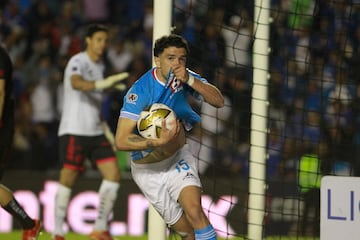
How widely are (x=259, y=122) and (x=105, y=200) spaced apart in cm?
182

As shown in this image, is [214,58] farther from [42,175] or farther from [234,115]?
Result: [42,175]

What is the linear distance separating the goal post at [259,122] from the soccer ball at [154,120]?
7.15 ft

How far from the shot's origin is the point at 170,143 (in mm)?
8539

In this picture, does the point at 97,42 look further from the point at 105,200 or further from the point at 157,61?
the point at 157,61

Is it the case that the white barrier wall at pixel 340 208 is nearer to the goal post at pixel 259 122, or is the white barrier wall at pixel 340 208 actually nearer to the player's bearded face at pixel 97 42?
the goal post at pixel 259 122

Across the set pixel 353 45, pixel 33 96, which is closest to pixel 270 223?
pixel 353 45

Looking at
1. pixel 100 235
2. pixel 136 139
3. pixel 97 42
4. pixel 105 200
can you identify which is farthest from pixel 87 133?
pixel 136 139

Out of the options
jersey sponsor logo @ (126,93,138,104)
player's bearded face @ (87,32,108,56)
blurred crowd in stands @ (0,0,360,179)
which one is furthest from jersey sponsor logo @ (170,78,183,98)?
player's bearded face @ (87,32,108,56)

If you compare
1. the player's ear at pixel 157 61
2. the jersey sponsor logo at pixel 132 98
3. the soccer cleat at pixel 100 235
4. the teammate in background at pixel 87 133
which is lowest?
the soccer cleat at pixel 100 235

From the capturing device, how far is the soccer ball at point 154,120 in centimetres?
819

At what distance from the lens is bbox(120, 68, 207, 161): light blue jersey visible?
329 inches

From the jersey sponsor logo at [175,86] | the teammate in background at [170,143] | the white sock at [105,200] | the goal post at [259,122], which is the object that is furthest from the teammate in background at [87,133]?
the jersey sponsor logo at [175,86]

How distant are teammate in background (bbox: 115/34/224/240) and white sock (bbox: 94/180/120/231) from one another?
8.79 feet

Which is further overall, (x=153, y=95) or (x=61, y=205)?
(x=61, y=205)
